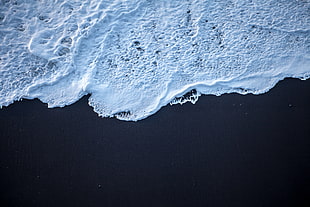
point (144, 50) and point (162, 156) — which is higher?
point (144, 50)

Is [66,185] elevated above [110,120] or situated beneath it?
situated beneath

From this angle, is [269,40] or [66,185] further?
[269,40]

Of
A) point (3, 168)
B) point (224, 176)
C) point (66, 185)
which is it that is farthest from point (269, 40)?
point (3, 168)

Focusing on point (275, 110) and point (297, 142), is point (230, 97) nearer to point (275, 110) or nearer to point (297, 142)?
point (275, 110)
